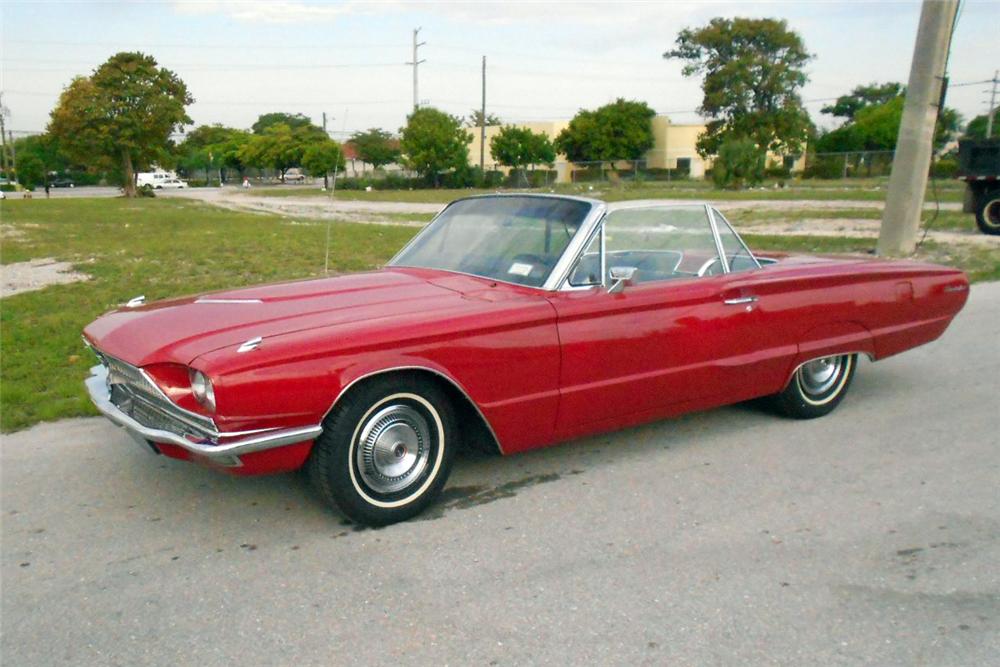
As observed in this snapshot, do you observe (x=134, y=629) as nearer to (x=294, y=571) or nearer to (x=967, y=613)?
(x=294, y=571)

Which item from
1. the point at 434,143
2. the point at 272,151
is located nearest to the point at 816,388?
the point at 434,143

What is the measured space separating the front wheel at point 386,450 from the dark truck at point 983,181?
1636 centimetres

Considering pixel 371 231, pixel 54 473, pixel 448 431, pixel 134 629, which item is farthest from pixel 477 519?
pixel 371 231

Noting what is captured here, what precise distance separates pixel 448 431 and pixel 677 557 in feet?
3.71

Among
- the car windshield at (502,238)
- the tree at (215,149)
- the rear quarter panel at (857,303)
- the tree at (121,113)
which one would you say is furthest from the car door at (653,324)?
the tree at (215,149)

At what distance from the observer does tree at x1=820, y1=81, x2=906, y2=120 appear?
280ft

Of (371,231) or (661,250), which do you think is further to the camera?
(371,231)

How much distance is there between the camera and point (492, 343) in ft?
12.8

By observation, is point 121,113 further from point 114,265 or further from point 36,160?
point 114,265

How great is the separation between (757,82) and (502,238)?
5729 cm

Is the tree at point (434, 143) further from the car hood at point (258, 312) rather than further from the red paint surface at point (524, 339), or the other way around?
the car hood at point (258, 312)

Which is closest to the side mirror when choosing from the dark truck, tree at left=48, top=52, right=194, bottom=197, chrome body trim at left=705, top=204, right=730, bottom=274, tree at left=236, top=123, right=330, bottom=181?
chrome body trim at left=705, top=204, right=730, bottom=274

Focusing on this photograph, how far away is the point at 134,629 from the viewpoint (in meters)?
2.99

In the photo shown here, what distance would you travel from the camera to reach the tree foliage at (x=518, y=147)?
62375mm
